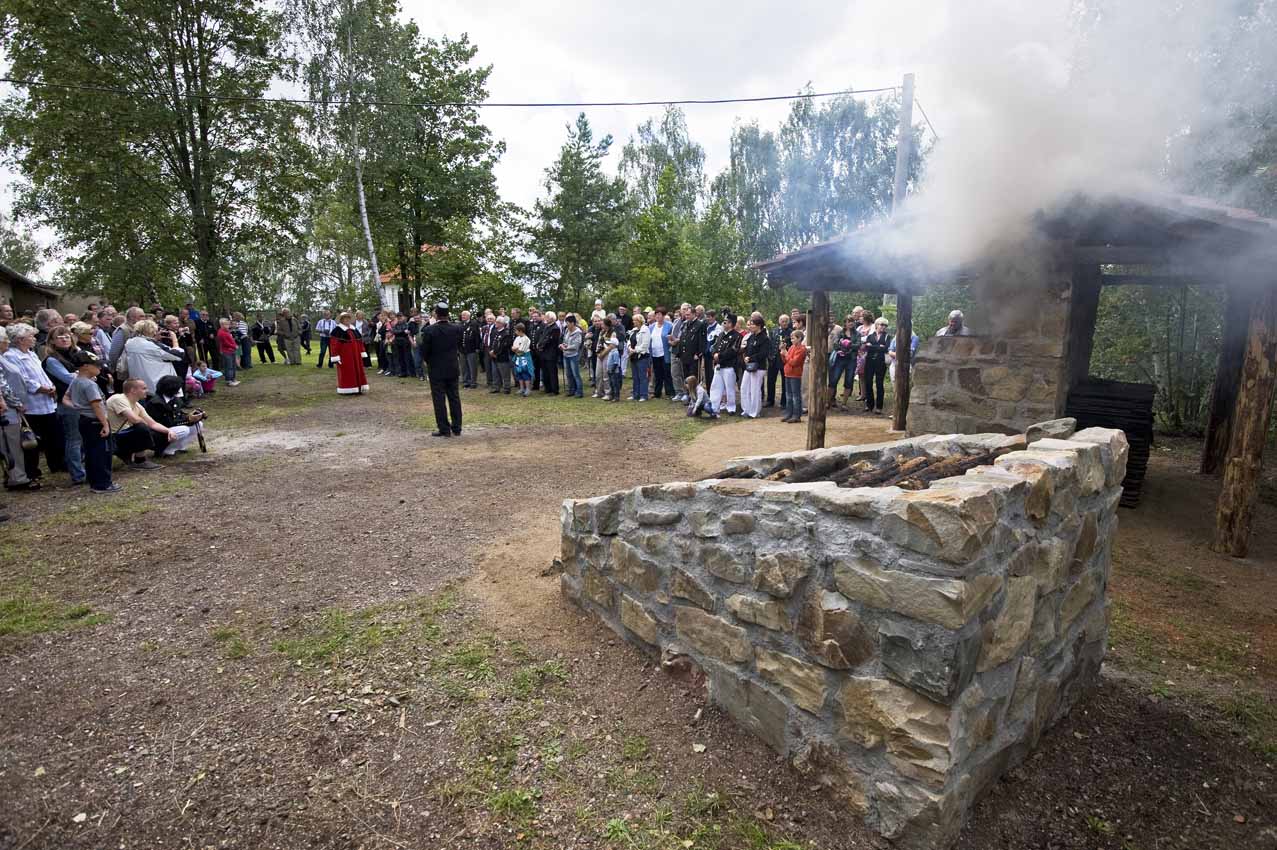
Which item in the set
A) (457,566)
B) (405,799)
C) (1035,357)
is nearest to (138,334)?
(457,566)

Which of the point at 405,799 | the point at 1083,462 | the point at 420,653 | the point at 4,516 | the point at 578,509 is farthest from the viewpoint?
the point at 4,516

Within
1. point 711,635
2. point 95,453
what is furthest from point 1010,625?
point 95,453

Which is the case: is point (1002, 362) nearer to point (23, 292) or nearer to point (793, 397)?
point (793, 397)

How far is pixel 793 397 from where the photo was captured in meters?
11.2

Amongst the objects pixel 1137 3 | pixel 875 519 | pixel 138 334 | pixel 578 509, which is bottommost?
pixel 578 509

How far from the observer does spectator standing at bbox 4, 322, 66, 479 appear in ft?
22.5

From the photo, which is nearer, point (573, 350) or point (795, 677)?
point (795, 677)

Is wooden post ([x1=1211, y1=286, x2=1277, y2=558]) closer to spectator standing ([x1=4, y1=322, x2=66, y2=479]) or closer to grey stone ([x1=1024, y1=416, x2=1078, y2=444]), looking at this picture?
grey stone ([x1=1024, y1=416, x2=1078, y2=444])

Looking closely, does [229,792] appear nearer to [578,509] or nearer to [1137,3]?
[578,509]

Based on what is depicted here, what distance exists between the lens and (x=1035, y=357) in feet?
23.0

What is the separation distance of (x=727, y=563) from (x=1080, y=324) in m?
7.04

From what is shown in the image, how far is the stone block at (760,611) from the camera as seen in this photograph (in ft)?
9.00

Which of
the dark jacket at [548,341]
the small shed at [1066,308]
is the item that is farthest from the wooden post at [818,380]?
the dark jacket at [548,341]

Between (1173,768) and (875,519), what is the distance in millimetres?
2018
